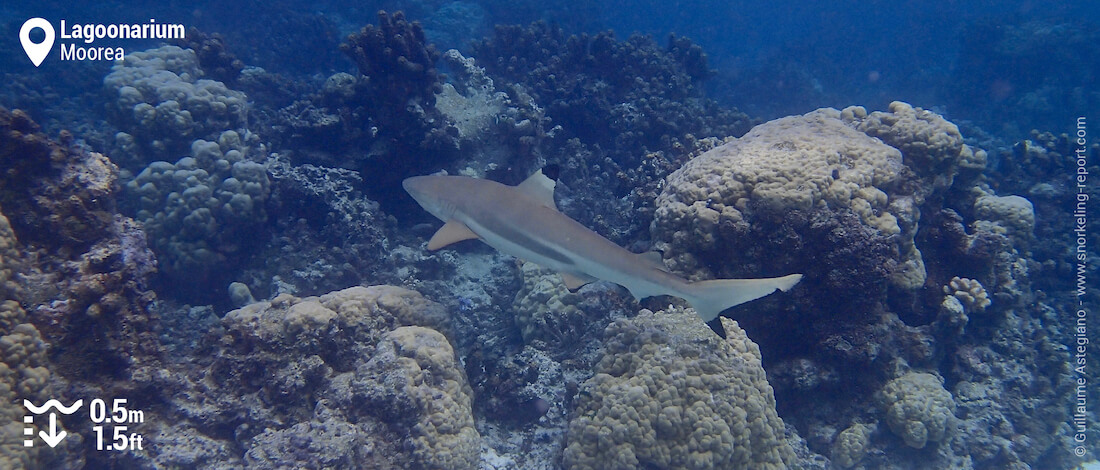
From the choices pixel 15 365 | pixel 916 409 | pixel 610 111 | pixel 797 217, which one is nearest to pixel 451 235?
pixel 15 365

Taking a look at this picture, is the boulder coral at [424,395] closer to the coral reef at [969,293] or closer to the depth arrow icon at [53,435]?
the depth arrow icon at [53,435]

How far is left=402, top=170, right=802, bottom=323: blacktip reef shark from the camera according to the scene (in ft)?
14.6

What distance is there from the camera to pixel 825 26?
54.9 meters

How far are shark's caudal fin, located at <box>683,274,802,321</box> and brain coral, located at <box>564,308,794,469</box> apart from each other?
0.78m

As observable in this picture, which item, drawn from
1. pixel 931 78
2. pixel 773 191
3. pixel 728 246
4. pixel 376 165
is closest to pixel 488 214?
pixel 728 246

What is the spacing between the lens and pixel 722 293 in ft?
14.4

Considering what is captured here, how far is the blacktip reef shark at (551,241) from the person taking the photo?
14.6ft

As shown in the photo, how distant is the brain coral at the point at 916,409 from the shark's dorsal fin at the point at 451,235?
18.1 feet

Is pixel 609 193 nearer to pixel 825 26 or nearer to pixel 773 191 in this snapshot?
pixel 773 191

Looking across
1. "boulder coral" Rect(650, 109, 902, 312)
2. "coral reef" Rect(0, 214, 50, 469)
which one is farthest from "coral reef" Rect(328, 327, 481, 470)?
"boulder coral" Rect(650, 109, 902, 312)

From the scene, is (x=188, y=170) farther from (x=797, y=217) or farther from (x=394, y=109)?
(x=797, y=217)

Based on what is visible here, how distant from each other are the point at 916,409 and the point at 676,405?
11.5ft

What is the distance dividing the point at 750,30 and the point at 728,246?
95.6 meters

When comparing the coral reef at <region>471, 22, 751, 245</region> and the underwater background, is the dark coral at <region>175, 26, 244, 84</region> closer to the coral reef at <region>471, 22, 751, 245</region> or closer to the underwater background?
the underwater background
